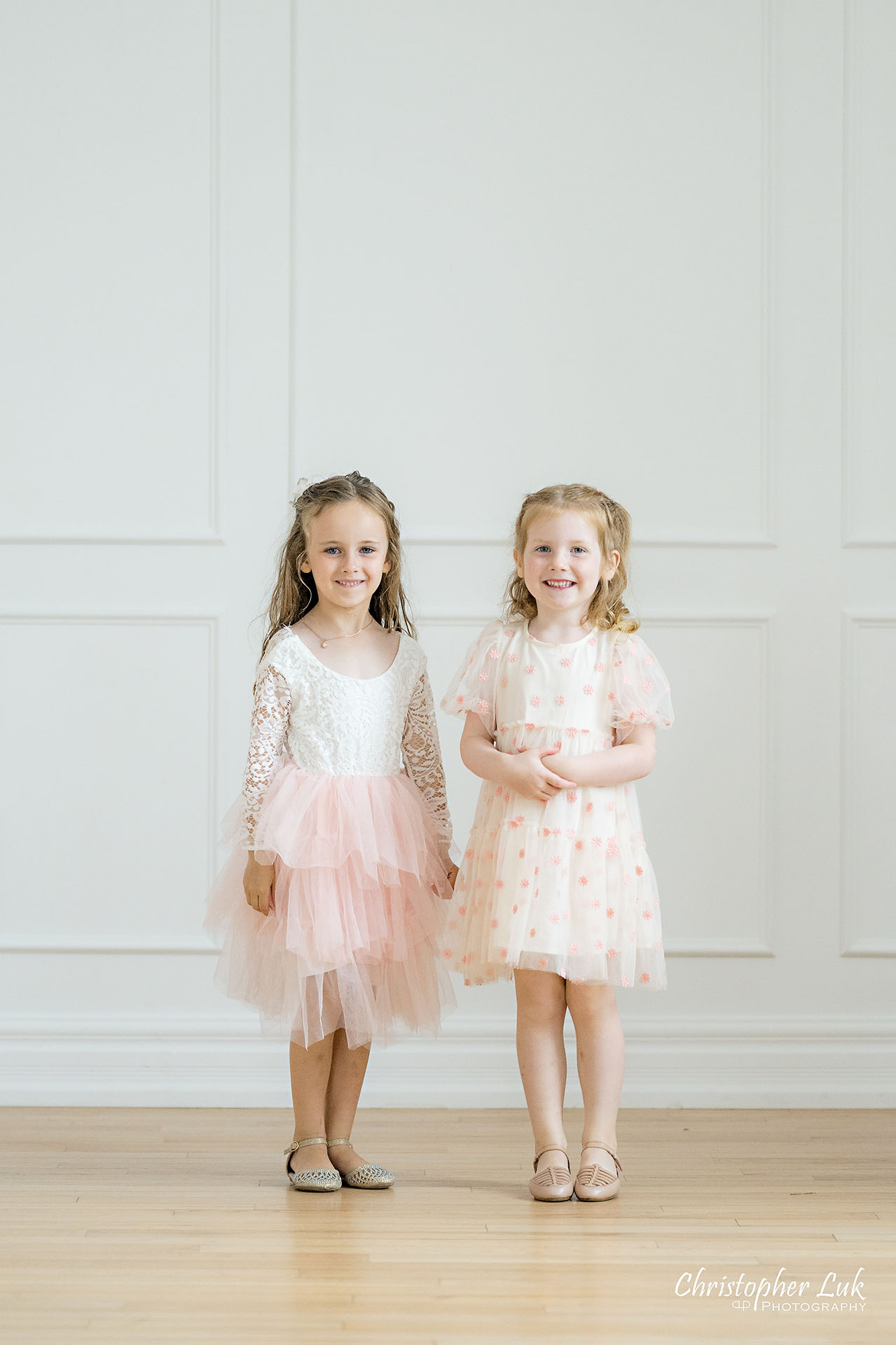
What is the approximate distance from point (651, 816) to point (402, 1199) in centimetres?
90

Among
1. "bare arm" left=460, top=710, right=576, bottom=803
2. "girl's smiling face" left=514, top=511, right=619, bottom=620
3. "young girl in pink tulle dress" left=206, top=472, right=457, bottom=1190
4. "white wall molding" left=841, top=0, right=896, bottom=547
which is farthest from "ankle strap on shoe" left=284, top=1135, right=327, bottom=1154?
"white wall molding" left=841, top=0, right=896, bottom=547

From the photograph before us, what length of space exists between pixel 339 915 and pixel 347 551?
524 millimetres

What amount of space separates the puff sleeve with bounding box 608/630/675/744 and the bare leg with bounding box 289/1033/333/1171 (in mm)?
642

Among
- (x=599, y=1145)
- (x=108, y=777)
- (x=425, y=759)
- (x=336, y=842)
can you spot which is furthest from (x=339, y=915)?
(x=108, y=777)

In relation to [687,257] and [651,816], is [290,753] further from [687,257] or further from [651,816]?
[687,257]

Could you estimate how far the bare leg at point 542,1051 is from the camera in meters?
1.81

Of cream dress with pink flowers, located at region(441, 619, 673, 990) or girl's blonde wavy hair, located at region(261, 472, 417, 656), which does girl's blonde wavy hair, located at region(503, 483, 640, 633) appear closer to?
cream dress with pink flowers, located at region(441, 619, 673, 990)

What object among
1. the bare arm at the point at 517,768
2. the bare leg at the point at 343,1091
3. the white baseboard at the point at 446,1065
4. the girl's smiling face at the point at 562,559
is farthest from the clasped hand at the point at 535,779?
the white baseboard at the point at 446,1065

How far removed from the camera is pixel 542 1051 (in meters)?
1.82

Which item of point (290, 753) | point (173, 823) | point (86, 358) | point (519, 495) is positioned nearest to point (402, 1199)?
point (290, 753)

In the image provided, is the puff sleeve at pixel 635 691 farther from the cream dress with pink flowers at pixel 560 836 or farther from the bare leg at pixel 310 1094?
the bare leg at pixel 310 1094

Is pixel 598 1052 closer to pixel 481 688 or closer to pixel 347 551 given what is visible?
pixel 481 688

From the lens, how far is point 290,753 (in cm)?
186

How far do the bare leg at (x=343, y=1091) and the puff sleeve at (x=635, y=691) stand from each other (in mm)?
614
